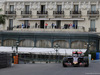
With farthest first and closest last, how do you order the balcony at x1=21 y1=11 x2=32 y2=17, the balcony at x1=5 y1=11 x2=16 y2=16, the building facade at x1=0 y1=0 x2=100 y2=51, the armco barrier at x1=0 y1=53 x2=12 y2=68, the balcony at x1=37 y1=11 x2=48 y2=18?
1. the balcony at x1=5 y1=11 x2=16 y2=16
2. the balcony at x1=21 y1=11 x2=32 y2=17
3. the balcony at x1=37 y1=11 x2=48 y2=18
4. the building facade at x1=0 y1=0 x2=100 y2=51
5. the armco barrier at x1=0 y1=53 x2=12 y2=68

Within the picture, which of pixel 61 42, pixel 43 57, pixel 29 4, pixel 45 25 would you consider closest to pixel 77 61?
pixel 43 57

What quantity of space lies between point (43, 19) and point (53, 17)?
2.16m

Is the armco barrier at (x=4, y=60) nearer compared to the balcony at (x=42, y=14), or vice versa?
the armco barrier at (x=4, y=60)

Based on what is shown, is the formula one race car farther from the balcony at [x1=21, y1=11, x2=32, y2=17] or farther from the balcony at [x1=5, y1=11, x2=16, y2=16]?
the balcony at [x1=5, y1=11, x2=16, y2=16]

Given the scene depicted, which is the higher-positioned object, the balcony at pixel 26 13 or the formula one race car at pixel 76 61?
the balcony at pixel 26 13

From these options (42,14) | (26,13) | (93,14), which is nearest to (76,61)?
(93,14)

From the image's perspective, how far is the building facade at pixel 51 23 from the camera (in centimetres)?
4941

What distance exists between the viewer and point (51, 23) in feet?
175

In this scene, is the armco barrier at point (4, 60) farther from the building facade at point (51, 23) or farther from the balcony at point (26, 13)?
the balcony at point (26, 13)

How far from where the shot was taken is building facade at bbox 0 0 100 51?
162 ft

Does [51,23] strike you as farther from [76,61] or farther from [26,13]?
[76,61]

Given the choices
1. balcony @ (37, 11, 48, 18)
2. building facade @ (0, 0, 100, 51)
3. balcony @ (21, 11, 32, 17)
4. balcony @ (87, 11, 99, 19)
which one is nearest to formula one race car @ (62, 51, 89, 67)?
building facade @ (0, 0, 100, 51)

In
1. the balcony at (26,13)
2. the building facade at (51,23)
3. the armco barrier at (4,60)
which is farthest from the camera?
the balcony at (26,13)

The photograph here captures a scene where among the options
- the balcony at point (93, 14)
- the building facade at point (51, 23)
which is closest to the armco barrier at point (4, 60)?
the building facade at point (51, 23)
